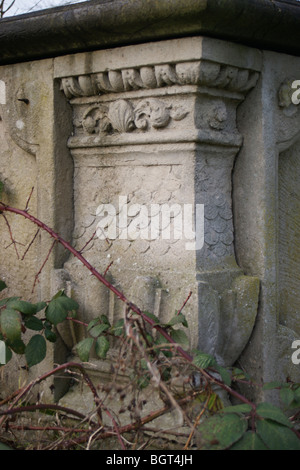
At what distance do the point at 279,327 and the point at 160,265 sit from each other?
1.73ft

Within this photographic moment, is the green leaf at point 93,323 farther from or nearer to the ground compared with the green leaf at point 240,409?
farther from the ground

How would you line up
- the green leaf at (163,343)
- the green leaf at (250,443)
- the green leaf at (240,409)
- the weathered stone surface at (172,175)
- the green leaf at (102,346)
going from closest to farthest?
the green leaf at (250,443) → the green leaf at (240,409) → the green leaf at (163,343) → the green leaf at (102,346) → the weathered stone surface at (172,175)

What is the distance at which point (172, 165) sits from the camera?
2.22m

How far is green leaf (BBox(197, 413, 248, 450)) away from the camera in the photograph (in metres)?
1.56

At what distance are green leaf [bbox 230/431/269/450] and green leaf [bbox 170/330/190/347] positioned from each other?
1.56 feet

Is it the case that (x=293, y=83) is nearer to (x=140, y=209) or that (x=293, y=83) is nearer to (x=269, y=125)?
(x=269, y=125)

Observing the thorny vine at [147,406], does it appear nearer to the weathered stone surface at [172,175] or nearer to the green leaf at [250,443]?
the green leaf at [250,443]

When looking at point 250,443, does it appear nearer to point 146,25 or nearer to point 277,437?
point 277,437

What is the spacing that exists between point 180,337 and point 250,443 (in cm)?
52

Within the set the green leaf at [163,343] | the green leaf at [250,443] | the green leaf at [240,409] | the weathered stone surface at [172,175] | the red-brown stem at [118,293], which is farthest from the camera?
the weathered stone surface at [172,175]

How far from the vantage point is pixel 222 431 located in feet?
5.18

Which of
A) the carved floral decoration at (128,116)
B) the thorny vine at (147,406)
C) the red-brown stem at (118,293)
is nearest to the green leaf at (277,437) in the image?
the thorny vine at (147,406)

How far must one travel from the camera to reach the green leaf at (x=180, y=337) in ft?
6.57

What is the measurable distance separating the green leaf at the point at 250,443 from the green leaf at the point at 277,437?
0.04ft
